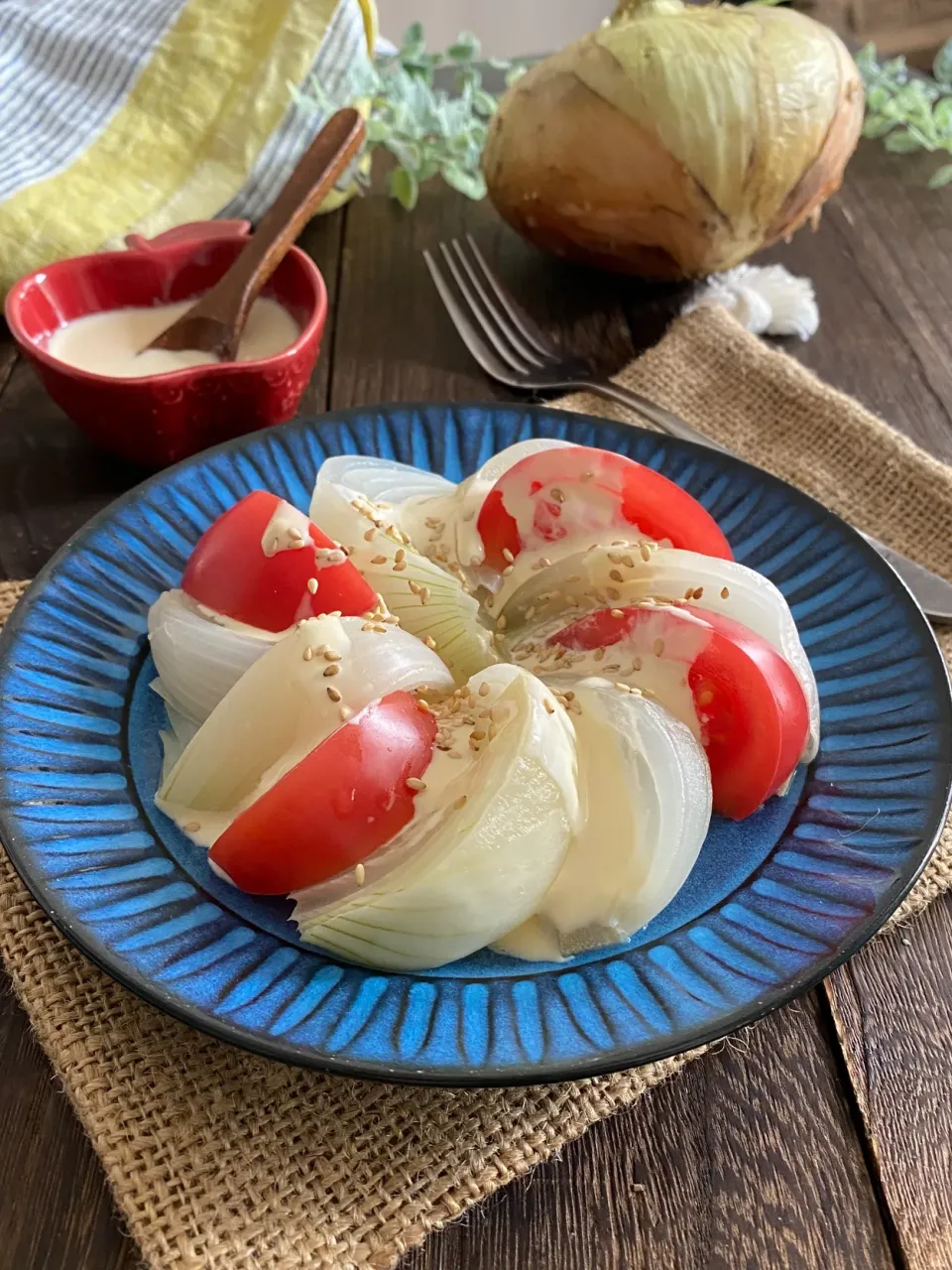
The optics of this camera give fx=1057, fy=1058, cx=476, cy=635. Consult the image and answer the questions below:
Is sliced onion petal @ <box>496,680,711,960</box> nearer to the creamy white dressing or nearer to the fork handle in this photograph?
the fork handle

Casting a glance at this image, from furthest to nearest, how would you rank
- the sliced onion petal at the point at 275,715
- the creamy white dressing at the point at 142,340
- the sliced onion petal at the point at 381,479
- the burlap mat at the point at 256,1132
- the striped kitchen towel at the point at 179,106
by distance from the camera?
the striped kitchen towel at the point at 179,106, the creamy white dressing at the point at 142,340, the sliced onion petal at the point at 381,479, the sliced onion petal at the point at 275,715, the burlap mat at the point at 256,1132

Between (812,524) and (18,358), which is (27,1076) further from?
(18,358)

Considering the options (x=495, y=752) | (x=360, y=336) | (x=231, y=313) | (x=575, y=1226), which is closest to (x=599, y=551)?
(x=495, y=752)

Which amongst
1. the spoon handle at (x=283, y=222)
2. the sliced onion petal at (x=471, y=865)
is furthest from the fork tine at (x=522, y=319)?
the sliced onion petal at (x=471, y=865)

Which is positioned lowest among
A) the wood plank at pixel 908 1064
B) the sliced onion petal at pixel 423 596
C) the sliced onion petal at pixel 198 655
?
the wood plank at pixel 908 1064

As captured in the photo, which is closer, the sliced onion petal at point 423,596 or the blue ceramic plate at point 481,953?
the blue ceramic plate at point 481,953

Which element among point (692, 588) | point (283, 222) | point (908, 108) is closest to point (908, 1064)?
point (692, 588)

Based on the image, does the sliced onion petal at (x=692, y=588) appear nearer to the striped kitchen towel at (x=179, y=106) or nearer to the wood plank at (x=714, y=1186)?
the wood plank at (x=714, y=1186)
